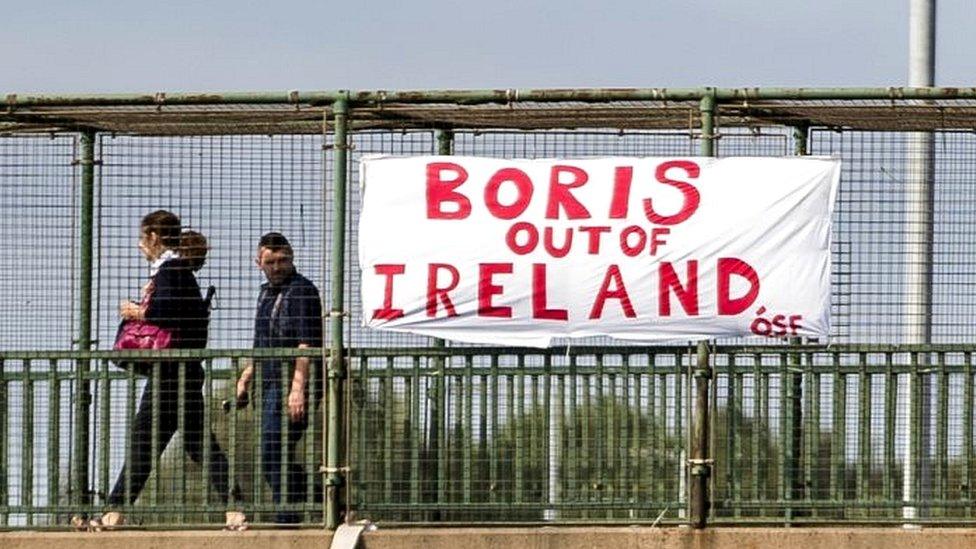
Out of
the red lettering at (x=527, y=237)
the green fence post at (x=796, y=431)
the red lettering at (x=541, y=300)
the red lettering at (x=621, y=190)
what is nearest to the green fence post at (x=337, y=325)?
the red lettering at (x=527, y=237)

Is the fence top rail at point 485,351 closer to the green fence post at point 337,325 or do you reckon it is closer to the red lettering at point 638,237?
the green fence post at point 337,325

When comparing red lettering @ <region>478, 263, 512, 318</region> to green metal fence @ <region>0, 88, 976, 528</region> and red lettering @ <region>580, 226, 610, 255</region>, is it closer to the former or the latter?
green metal fence @ <region>0, 88, 976, 528</region>

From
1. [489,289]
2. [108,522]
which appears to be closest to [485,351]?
[489,289]

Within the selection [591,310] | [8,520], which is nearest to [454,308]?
[591,310]

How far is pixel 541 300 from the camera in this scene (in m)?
13.9

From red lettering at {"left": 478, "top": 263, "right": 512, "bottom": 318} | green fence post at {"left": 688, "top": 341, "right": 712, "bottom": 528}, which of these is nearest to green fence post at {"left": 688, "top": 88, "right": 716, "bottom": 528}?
green fence post at {"left": 688, "top": 341, "right": 712, "bottom": 528}

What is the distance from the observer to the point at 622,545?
13.9 meters

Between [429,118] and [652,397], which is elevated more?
[429,118]

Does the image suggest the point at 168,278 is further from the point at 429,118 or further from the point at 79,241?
the point at 429,118

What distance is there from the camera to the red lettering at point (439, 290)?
14.0 m

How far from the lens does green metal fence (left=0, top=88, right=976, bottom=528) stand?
13.8 meters

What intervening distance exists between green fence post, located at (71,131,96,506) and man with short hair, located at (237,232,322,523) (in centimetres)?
84

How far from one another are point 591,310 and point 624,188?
25.6 inches

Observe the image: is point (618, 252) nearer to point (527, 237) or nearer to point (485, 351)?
point (527, 237)
